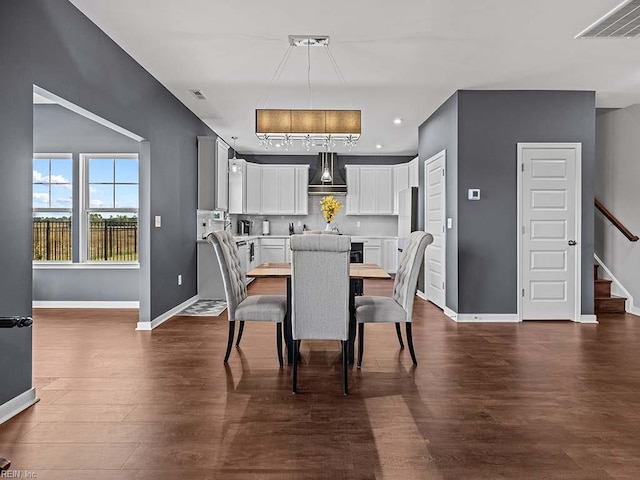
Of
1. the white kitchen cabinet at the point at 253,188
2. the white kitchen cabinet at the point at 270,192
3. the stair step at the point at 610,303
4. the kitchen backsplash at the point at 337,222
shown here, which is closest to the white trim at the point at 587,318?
the stair step at the point at 610,303

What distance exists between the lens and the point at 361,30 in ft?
11.8

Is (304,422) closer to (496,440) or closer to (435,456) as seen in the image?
(435,456)

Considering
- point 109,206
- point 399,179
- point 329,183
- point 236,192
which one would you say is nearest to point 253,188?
point 236,192

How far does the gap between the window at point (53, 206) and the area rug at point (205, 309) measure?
69.7 inches

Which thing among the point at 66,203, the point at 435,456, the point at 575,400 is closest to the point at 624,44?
the point at 575,400

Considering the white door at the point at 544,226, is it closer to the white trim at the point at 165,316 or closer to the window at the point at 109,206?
the white trim at the point at 165,316

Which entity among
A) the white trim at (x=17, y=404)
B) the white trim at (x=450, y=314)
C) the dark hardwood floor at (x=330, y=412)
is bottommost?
the dark hardwood floor at (x=330, y=412)

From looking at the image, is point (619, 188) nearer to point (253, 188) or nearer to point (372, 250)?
point (372, 250)

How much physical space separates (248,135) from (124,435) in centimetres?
613

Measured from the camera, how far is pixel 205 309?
5.89 metres

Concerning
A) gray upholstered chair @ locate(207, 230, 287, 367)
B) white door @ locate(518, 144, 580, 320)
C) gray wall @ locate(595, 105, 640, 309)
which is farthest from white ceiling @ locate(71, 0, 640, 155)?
gray upholstered chair @ locate(207, 230, 287, 367)

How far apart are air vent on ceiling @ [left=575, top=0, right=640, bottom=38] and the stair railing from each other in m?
2.84

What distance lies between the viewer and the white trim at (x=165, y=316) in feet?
15.6

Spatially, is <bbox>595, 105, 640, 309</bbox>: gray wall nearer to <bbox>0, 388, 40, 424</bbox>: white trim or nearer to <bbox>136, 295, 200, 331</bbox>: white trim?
<bbox>136, 295, 200, 331</bbox>: white trim
